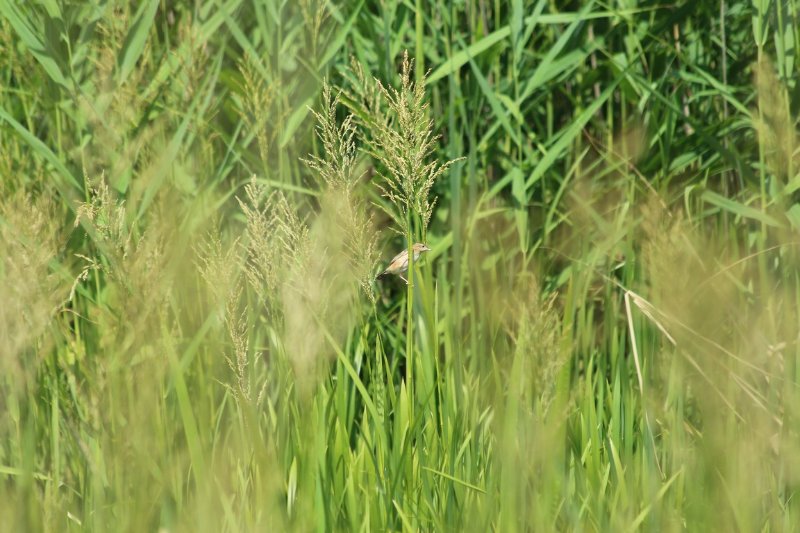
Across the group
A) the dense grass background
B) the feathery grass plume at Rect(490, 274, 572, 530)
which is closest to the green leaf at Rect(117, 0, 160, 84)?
the dense grass background

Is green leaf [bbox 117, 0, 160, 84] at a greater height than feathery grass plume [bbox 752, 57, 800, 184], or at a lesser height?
greater

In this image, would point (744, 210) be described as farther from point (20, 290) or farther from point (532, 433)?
point (20, 290)

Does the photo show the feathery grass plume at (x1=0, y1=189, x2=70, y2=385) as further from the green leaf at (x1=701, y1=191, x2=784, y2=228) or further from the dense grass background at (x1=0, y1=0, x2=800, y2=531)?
the green leaf at (x1=701, y1=191, x2=784, y2=228)

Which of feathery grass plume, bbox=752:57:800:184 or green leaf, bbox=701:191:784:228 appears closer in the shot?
feathery grass plume, bbox=752:57:800:184

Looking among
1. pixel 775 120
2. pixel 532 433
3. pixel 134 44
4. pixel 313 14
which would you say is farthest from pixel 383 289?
pixel 532 433

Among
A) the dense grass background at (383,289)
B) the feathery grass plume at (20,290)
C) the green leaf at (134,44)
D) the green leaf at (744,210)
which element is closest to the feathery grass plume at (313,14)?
the dense grass background at (383,289)

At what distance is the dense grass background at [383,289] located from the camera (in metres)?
1.56

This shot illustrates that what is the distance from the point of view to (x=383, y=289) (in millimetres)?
3559

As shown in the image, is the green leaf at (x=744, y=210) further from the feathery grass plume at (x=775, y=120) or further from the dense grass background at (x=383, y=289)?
the feathery grass plume at (x=775, y=120)

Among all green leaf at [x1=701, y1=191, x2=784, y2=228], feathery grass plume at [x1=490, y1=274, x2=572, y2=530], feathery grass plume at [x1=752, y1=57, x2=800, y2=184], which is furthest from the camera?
green leaf at [x1=701, y1=191, x2=784, y2=228]

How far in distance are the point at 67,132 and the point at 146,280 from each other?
1783 millimetres

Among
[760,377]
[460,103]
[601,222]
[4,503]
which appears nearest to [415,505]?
[4,503]

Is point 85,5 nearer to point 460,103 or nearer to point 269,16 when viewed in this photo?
point 269,16

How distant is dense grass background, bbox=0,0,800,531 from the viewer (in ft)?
5.12
